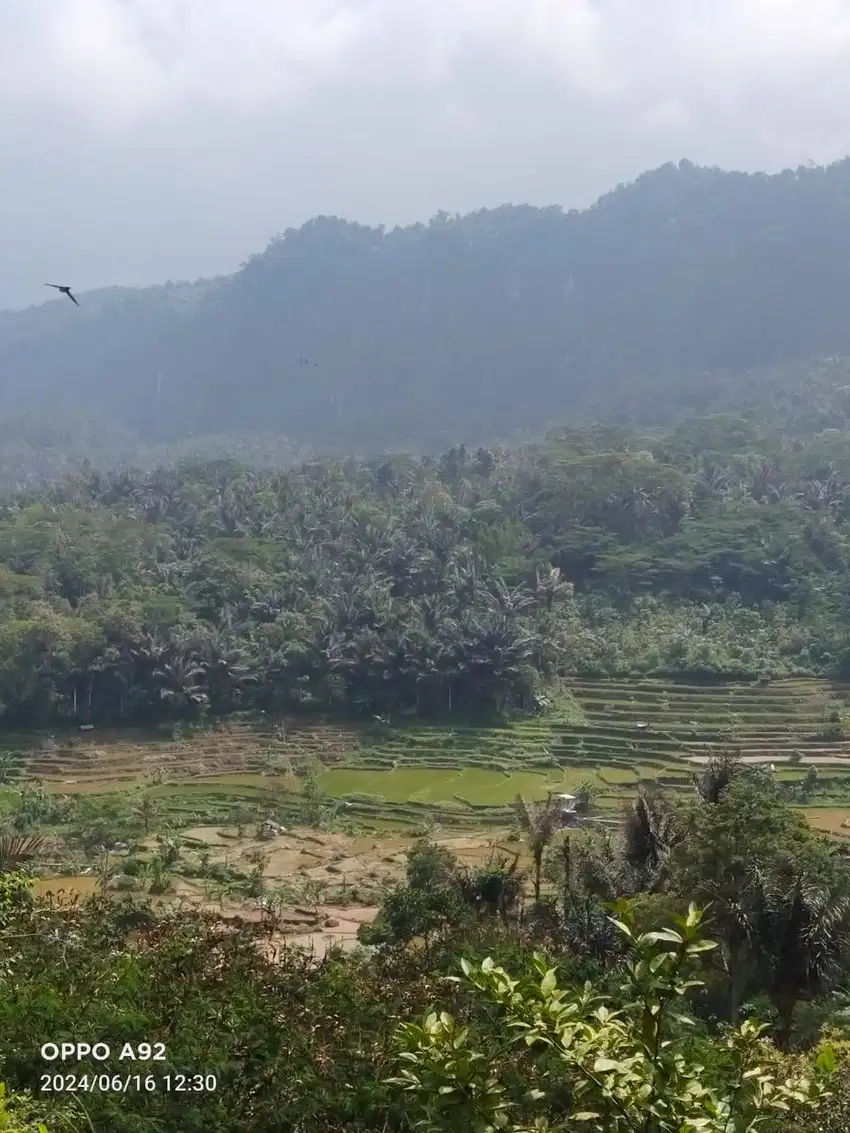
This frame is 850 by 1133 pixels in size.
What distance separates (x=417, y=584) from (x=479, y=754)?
502 inches

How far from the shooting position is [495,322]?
162250mm

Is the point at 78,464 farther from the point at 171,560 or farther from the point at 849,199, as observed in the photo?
the point at 849,199

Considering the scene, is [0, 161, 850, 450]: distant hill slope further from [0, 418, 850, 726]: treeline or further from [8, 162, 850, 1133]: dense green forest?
[0, 418, 850, 726]: treeline

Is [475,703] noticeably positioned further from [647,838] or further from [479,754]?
[647,838]

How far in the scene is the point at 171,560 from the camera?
53438 mm

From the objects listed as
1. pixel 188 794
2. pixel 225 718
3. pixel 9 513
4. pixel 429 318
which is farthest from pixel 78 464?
pixel 188 794

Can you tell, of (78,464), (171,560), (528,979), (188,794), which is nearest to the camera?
(528,979)

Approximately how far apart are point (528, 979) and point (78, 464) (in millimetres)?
124665

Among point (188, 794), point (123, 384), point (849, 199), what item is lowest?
point (188, 794)

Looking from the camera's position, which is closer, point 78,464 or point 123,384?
point 78,464
